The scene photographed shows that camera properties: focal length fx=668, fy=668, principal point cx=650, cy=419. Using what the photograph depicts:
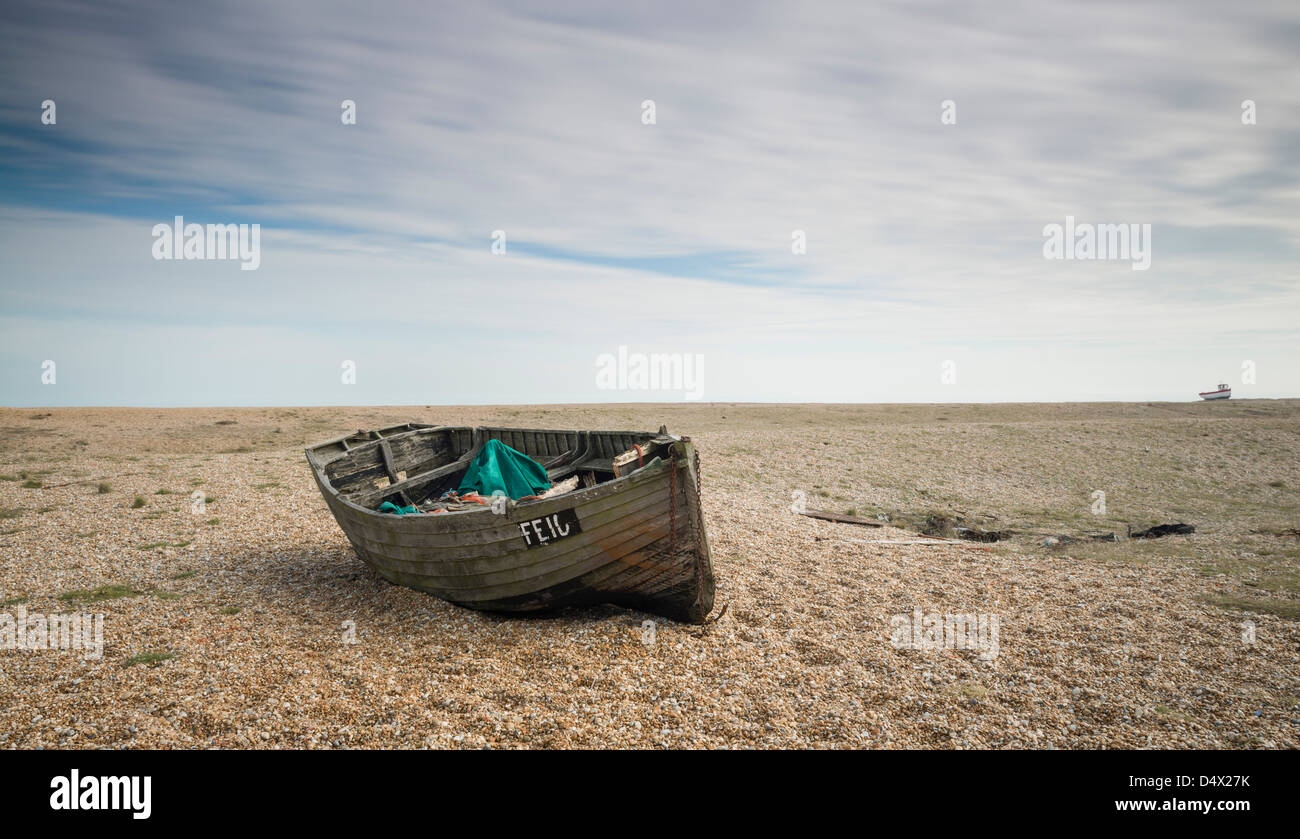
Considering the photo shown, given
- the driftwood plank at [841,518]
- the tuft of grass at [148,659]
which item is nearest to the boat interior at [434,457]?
the tuft of grass at [148,659]

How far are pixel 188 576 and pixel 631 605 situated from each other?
8.11 meters

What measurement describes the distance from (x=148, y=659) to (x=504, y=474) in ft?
19.5

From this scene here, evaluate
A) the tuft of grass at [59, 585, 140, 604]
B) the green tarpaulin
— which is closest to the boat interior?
the green tarpaulin

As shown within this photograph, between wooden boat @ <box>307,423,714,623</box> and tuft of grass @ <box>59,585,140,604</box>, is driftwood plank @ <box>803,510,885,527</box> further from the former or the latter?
tuft of grass @ <box>59,585,140,604</box>

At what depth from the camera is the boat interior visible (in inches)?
491

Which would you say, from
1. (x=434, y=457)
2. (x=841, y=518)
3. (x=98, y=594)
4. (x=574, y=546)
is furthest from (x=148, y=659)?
(x=841, y=518)

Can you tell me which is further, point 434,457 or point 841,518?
point 841,518

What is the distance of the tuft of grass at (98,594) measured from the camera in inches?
413

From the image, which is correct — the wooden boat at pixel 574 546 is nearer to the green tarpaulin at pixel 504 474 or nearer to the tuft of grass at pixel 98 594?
the green tarpaulin at pixel 504 474

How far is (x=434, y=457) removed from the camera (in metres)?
14.9

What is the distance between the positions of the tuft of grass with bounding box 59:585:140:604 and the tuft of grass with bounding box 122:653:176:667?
2944 mm

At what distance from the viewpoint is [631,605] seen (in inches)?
364

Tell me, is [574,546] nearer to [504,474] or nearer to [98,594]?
[504,474]
